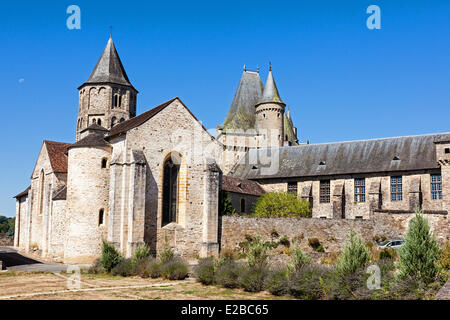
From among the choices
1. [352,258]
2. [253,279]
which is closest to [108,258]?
[253,279]

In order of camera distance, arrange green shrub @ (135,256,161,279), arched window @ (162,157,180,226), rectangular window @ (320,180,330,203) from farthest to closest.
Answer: rectangular window @ (320,180,330,203) → arched window @ (162,157,180,226) → green shrub @ (135,256,161,279)

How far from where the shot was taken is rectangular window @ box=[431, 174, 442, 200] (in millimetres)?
37688

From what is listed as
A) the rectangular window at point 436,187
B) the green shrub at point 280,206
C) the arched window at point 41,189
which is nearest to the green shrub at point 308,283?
Answer: the green shrub at point 280,206

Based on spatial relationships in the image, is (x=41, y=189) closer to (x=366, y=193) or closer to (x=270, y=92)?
(x=366, y=193)

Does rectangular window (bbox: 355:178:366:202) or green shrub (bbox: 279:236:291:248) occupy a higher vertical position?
rectangular window (bbox: 355:178:366:202)

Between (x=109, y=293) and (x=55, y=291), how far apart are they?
202 cm

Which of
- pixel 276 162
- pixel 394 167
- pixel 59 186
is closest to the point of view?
pixel 59 186

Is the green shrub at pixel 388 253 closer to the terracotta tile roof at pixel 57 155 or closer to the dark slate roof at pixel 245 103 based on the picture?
the terracotta tile roof at pixel 57 155

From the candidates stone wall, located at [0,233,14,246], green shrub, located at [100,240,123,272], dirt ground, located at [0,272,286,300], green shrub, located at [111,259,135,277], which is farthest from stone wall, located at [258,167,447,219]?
stone wall, located at [0,233,14,246]

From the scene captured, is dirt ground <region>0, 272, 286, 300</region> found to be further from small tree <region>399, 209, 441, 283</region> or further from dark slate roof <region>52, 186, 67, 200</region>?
dark slate roof <region>52, 186, 67, 200</region>

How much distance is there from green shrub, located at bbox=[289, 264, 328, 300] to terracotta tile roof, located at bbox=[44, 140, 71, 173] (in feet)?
77.0
